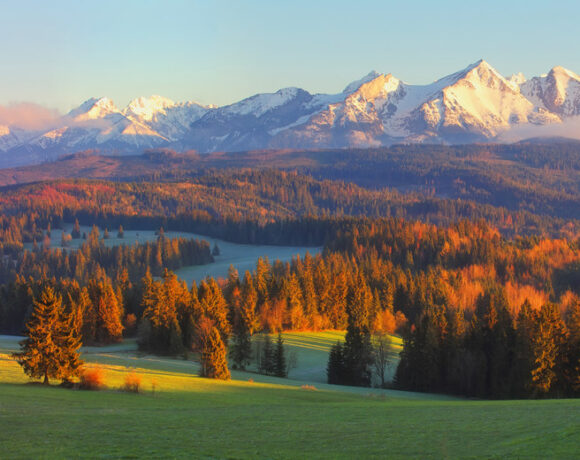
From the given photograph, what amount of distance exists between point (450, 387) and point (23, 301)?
7007 cm

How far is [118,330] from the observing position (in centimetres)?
9150

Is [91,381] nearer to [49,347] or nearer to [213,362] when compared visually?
[49,347]

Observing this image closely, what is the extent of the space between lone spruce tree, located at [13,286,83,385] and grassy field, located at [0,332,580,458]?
5.30ft

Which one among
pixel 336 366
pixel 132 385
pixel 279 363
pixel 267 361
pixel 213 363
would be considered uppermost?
pixel 132 385

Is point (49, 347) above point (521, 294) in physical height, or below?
above

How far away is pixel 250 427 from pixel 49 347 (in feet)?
65.4

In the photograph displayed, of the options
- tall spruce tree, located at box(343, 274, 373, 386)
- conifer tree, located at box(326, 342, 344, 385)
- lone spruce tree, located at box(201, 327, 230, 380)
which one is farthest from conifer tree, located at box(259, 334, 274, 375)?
lone spruce tree, located at box(201, 327, 230, 380)

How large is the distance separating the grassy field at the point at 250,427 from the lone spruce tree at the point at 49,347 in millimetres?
1615

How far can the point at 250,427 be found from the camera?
28.8 metres

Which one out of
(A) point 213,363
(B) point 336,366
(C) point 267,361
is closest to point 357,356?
(B) point 336,366

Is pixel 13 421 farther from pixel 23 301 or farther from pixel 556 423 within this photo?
pixel 23 301

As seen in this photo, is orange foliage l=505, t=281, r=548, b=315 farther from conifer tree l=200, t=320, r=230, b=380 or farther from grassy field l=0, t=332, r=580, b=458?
grassy field l=0, t=332, r=580, b=458

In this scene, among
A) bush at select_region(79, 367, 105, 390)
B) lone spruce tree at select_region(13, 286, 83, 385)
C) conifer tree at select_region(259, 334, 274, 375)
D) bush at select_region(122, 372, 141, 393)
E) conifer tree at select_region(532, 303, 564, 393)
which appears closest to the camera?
bush at select_region(122, 372, 141, 393)

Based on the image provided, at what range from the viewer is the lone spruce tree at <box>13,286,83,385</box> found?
42.6 m
